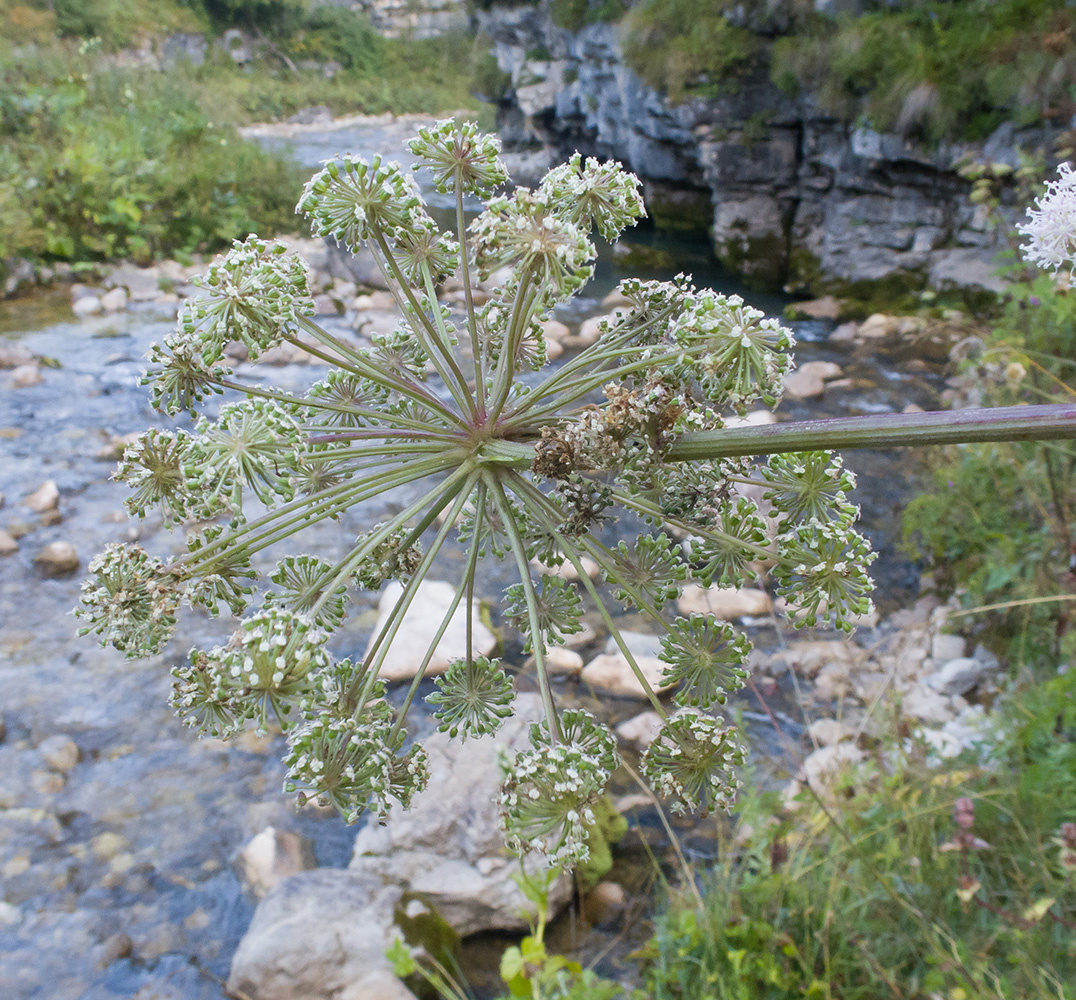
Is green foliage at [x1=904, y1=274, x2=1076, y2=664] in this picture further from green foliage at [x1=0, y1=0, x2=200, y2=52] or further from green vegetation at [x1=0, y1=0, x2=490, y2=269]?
green foliage at [x1=0, y1=0, x2=200, y2=52]

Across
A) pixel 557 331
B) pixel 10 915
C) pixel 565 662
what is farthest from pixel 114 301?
pixel 10 915

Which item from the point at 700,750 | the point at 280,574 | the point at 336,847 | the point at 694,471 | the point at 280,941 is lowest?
the point at 336,847

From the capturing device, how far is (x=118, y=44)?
64.8 feet

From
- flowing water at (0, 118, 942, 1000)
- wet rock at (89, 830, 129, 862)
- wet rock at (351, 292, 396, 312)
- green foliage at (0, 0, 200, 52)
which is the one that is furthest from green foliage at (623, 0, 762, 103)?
green foliage at (0, 0, 200, 52)

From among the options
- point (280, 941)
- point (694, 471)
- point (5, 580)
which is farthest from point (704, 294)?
point (5, 580)

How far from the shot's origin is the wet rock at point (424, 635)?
17.6ft

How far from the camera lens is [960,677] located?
5074 mm

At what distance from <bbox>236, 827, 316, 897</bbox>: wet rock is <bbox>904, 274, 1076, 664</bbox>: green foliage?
12.1ft

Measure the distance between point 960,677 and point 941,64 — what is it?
783 cm

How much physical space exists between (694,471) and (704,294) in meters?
0.18

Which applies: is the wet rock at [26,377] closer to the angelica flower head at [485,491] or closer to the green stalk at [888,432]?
the angelica flower head at [485,491]

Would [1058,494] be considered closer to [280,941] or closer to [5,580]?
[280,941]

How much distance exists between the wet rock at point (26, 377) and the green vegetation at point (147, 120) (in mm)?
2573

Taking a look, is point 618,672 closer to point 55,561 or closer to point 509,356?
point 55,561
